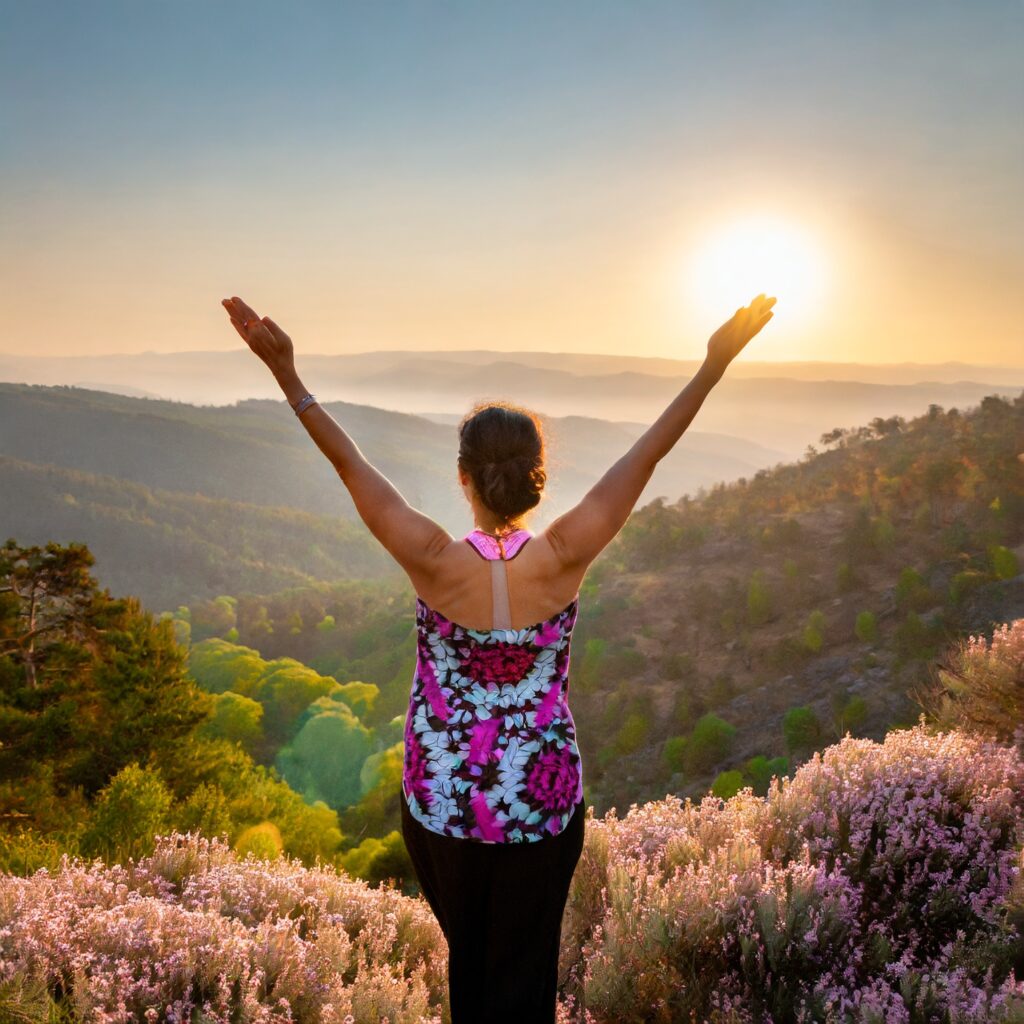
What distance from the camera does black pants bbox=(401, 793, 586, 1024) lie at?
86.6 inches

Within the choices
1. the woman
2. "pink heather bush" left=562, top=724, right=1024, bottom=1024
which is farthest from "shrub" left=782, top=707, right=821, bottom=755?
the woman

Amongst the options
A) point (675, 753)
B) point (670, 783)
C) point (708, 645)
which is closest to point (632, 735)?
point (675, 753)

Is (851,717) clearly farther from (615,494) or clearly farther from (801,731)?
(615,494)

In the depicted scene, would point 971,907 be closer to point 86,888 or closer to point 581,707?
point 86,888

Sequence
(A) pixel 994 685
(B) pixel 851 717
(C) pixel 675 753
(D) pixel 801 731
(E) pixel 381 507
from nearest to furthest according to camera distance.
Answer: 1. (E) pixel 381 507
2. (A) pixel 994 685
3. (B) pixel 851 717
4. (D) pixel 801 731
5. (C) pixel 675 753

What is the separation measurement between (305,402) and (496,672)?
0.89 m

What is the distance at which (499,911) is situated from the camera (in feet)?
7.36

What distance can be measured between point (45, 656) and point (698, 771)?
18755mm

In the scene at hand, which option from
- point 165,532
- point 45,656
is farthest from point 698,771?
point 165,532

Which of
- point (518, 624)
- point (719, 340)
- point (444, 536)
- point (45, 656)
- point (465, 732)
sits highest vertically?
point (719, 340)

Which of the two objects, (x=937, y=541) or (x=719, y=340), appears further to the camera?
(x=937, y=541)

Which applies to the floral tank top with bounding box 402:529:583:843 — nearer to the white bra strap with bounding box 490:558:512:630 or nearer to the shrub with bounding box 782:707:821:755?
the white bra strap with bounding box 490:558:512:630

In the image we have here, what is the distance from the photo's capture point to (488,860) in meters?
2.19

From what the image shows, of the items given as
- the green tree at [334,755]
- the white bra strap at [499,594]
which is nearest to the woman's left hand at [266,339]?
the white bra strap at [499,594]
